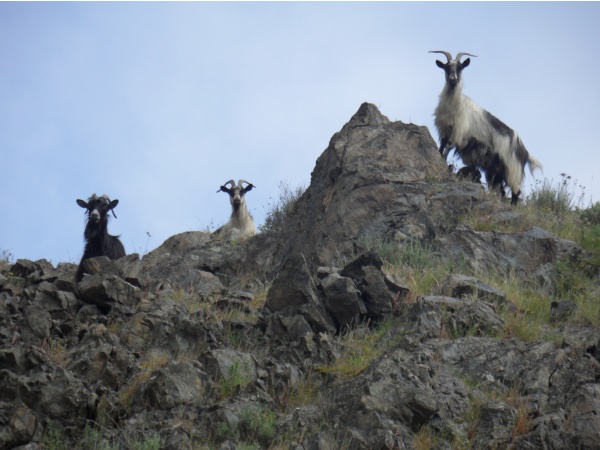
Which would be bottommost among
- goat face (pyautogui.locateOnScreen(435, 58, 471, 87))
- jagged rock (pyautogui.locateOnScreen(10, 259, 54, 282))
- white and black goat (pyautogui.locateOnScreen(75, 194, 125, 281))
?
jagged rock (pyautogui.locateOnScreen(10, 259, 54, 282))

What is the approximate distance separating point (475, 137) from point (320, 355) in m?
9.36

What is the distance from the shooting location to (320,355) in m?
8.95

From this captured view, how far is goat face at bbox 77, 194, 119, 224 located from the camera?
15.0m

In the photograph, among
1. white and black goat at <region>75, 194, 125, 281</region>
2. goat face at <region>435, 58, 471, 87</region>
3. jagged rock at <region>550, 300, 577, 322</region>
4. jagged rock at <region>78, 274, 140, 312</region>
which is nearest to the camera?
jagged rock at <region>550, 300, 577, 322</region>

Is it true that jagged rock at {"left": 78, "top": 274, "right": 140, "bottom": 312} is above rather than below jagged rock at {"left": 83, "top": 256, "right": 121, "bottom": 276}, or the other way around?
below

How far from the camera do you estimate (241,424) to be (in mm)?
7527

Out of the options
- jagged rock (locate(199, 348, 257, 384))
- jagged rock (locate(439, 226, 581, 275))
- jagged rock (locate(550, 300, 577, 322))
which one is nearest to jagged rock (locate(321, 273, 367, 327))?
jagged rock (locate(199, 348, 257, 384))

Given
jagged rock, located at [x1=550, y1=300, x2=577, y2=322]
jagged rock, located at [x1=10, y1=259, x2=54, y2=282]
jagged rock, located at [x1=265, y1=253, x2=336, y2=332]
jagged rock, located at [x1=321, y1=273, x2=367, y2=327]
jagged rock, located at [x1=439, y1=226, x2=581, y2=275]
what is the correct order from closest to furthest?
jagged rock, located at [x1=265, y1=253, x2=336, y2=332]
jagged rock, located at [x1=321, y1=273, x2=367, y2=327]
jagged rock, located at [x1=550, y1=300, x2=577, y2=322]
jagged rock, located at [x1=439, y1=226, x2=581, y2=275]
jagged rock, located at [x1=10, y1=259, x2=54, y2=282]

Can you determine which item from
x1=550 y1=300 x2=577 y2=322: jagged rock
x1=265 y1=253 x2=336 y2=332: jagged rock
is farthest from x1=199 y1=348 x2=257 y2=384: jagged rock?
x1=550 y1=300 x2=577 y2=322: jagged rock

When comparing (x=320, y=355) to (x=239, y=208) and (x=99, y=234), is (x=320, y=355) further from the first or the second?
(x=239, y=208)

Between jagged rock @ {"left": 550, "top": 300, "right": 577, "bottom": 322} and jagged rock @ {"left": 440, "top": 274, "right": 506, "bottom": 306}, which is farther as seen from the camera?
jagged rock @ {"left": 440, "top": 274, "right": 506, "bottom": 306}

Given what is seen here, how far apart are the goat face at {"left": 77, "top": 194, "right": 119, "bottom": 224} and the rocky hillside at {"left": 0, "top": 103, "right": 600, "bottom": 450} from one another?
2064mm

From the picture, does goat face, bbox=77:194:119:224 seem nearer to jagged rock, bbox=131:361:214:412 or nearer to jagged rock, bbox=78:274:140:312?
jagged rock, bbox=78:274:140:312

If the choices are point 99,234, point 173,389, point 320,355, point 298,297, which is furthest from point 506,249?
point 99,234
